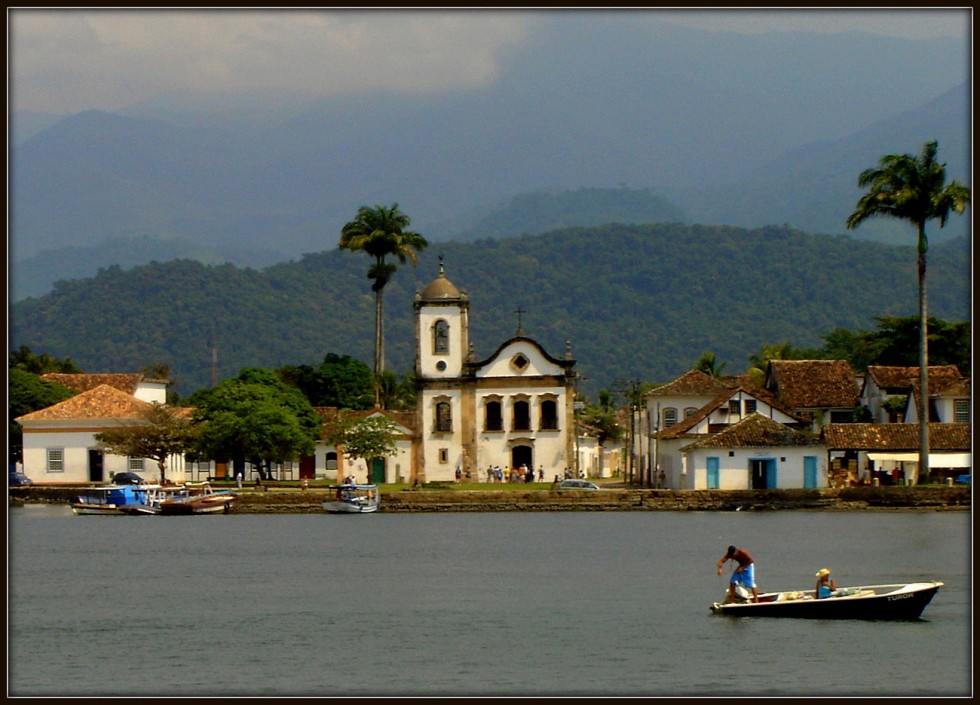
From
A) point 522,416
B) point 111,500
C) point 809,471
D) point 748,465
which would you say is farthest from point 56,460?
point 809,471

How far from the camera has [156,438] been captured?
76750 millimetres

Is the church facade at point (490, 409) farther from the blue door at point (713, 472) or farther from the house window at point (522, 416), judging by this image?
the blue door at point (713, 472)

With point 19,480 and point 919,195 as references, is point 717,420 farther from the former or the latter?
point 19,480

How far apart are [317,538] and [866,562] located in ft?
62.0

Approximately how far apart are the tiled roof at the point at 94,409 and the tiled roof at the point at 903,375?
3236 centimetres

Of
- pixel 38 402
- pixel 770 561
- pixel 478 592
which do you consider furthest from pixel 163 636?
pixel 38 402

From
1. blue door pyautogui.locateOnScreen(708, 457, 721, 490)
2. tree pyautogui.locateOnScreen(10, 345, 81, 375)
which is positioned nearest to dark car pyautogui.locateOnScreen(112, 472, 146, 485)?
blue door pyautogui.locateOnScreen(708, 457, 721, 490)

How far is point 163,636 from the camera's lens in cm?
3347

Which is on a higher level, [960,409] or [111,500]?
[960,409]

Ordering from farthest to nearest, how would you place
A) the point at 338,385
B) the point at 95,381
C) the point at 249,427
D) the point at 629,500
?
1. the point at 338,385
2. the point at 95,381
3. the point at 249,427
4. the point at 629,500

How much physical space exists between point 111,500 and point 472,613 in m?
37.9

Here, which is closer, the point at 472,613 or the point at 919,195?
the point at 472,613

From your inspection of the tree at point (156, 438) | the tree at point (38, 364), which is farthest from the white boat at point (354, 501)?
the tree at point (38, 364)

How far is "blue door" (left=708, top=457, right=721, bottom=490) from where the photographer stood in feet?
217
